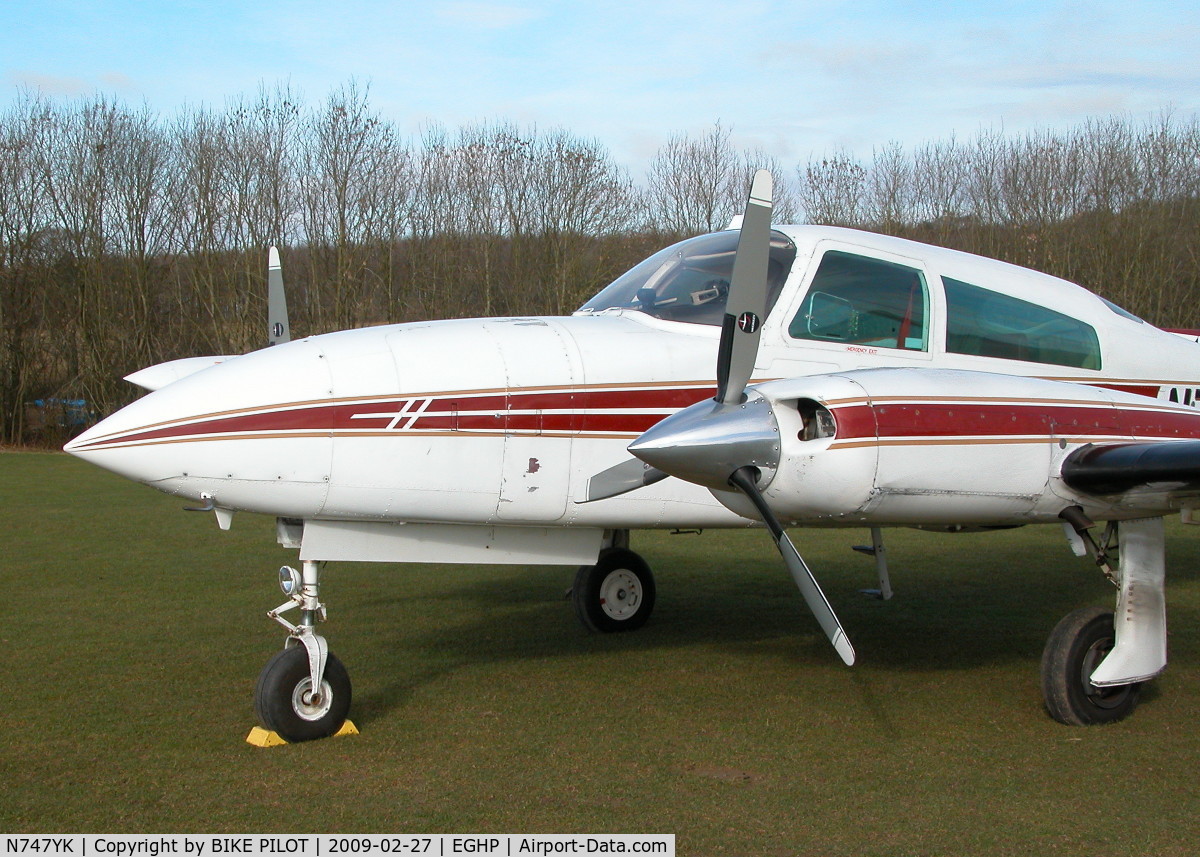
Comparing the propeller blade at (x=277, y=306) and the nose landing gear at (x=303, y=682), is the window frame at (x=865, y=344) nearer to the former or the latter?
the nose landing gear at (x=303, y=682)

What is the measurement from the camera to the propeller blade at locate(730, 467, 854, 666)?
479 centimetres

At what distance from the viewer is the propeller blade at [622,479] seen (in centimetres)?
555

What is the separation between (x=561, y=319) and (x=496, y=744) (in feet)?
8.14

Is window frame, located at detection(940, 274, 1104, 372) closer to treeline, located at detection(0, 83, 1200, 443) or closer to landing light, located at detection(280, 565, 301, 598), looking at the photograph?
landing light, located at detection(280, 565, 301, 598)

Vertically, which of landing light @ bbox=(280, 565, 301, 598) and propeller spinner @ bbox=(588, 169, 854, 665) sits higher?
propeller spinner @ bbox=(588, 169, 854, 665)

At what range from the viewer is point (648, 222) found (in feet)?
113

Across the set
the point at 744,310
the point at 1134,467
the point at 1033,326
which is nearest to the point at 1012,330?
the point at 1033,326

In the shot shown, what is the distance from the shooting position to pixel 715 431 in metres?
4.74

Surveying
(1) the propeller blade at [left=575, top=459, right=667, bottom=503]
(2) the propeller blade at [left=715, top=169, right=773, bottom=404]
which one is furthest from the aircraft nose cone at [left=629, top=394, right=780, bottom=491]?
(1) the propeller blade at [left=575, top=459, right=667, bottom=503]

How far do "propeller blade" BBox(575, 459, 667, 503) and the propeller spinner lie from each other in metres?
0.67

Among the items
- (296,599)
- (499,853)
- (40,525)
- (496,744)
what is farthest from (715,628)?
(40,525)

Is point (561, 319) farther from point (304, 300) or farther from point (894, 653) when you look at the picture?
point (304, 300)

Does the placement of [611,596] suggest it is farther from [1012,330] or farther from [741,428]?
[741,428]

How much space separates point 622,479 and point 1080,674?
113 inches
